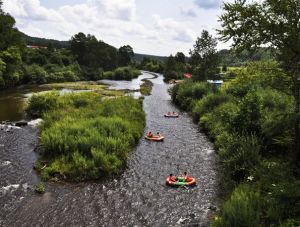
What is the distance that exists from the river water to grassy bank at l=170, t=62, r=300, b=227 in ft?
5.25

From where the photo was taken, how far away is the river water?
16.5m

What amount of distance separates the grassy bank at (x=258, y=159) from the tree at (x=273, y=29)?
0.88m

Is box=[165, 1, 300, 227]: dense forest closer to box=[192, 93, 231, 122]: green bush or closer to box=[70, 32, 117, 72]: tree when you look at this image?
box=[192, 93, 231, 122]: green bush

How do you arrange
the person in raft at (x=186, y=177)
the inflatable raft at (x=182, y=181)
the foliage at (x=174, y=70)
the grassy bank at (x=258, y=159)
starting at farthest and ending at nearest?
1. the foliage at (x=174, y=70)
2. the person in raft at (x=186, y=177)
3. the inflatable raft at (x=182, y=181)
4. the grassy bank at (x=258, y=159)

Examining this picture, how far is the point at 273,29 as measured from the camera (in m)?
17.4

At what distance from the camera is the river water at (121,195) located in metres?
16.5

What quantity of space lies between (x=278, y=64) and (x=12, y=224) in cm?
1579

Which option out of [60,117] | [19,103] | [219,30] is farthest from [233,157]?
[19,103]

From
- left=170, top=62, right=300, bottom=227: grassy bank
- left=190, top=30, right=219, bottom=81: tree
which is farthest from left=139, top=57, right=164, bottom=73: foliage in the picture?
left=170, top=62, right=300, bottom=227: grassy bank

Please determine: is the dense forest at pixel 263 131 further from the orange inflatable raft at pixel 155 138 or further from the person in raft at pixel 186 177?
the orange inflatable raft at pixel 155 138

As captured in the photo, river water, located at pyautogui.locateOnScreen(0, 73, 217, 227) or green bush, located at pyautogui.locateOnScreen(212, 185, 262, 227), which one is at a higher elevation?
green bush, located at pyautogui.locateOnScreen(212, 185, 262, 227)

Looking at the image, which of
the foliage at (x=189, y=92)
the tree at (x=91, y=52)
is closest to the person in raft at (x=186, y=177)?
the foliage at (x=189, y=92)

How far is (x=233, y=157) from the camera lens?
Answer: 21.3 metres

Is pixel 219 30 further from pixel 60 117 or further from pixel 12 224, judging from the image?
pixel 60 117
